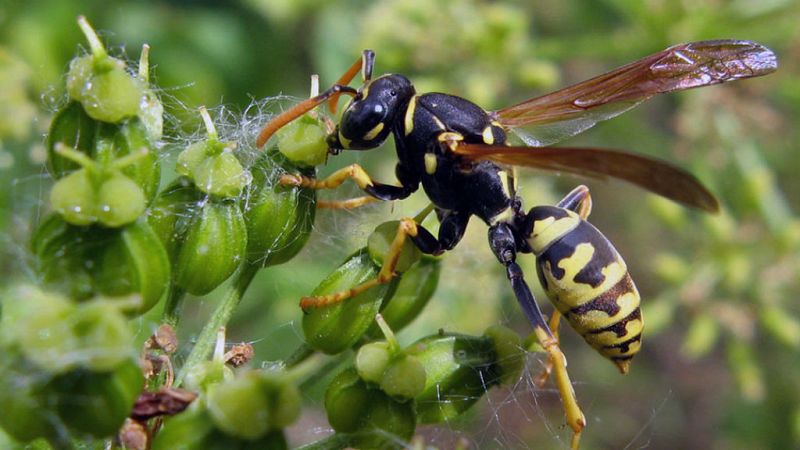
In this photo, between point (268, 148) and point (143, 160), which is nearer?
point (143, 160)

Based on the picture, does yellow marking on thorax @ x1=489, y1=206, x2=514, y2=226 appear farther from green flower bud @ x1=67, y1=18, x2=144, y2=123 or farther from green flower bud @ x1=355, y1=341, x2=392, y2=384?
green flower bud @ x1=67, y1=18, x2=144, y2=123

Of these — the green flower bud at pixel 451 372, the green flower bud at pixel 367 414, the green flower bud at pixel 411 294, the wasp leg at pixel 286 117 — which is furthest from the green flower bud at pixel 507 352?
the wasp leg at pixel 286 117

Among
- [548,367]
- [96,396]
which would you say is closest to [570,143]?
[548,367]

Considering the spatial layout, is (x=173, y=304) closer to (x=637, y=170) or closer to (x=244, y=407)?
(x=244, y=407)

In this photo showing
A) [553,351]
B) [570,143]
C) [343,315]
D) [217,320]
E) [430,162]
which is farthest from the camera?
[570,143]

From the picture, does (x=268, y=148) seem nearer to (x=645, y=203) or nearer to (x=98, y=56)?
(x=98, y=56)

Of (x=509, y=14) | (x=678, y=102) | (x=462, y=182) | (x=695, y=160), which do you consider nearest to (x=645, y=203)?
(x=678, y=102)

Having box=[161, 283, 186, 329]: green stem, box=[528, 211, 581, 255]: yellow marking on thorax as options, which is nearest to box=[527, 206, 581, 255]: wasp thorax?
box=[528, 211, 581, 255]: yellow marking on thorax
